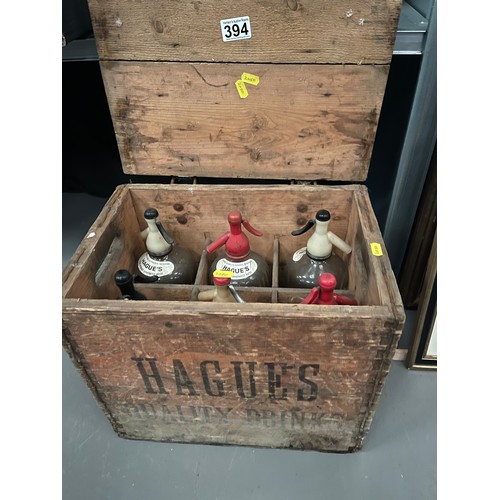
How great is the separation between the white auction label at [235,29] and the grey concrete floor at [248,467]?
962 millimetres

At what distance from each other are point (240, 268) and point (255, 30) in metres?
0.53

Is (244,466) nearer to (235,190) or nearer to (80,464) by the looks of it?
(80,464)

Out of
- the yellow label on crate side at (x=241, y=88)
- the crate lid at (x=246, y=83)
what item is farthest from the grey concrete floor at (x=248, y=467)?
the yellow label on crate side at (x=241, y=88)


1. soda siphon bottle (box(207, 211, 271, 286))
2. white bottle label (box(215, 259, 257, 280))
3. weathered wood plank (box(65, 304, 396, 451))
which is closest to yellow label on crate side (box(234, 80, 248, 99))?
soda siphon bottle (box(207, 211, 271, 286))

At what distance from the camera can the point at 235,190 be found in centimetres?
103

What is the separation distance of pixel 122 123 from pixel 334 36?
0.55 m

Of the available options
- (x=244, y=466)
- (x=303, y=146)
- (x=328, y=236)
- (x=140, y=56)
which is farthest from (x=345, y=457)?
(x=140, y=56)

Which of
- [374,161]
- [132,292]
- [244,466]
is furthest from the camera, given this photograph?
[374,161]

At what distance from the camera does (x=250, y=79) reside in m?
0.93

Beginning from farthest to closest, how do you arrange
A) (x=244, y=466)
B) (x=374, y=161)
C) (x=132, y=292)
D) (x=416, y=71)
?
(x=374, y=161) < (x=416, y=71) < (x=244, y=466) < (x=132, y=292)

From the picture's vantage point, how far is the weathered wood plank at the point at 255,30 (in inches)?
33.1

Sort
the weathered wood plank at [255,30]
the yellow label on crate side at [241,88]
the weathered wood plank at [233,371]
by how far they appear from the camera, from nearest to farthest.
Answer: the weathered wood plank at [233,371], the weathered wood plank at [255,30], the yellow label on crate side at [241,88]

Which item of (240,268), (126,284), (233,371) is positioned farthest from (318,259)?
(126,284)

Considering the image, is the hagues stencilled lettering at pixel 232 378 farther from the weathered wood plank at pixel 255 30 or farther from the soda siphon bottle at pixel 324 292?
the weathered wood plank at pixel 255 30
